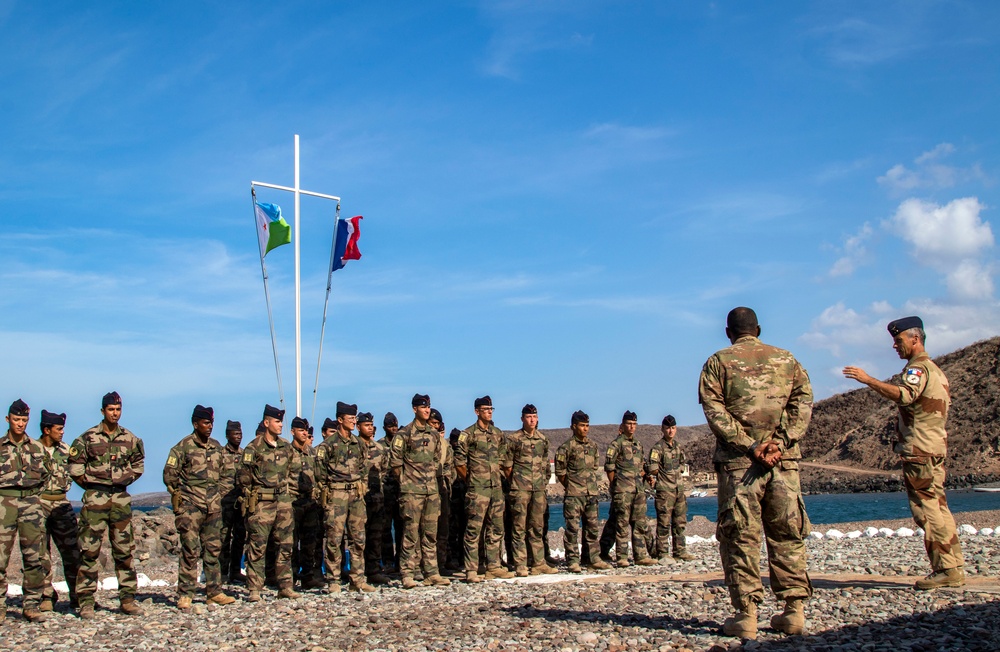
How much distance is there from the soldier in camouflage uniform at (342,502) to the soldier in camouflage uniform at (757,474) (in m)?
6.36

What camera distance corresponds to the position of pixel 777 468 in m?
6.37

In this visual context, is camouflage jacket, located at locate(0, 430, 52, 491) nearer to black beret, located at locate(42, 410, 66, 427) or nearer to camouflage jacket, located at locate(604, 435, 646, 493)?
black beret, located at locate(42, 410, 66, 427)

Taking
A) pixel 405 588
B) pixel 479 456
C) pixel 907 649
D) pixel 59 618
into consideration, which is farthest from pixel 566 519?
pixel 907 649

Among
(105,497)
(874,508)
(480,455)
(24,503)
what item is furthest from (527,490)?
(874,508)

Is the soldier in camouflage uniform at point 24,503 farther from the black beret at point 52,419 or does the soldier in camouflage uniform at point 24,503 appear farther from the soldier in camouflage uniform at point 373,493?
the soldier in camouflage uniform at point 373,493

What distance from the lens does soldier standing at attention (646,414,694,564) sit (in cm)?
1462

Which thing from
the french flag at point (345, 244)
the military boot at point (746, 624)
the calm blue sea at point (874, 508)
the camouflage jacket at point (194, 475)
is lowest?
the calm blue sea at point (874, 508)

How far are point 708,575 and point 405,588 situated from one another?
13.2ft

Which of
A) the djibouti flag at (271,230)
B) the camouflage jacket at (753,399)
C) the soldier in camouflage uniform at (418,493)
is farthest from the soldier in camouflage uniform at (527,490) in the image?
the djibouti flag at (271,230)

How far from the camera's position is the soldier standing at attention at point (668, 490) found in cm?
1462

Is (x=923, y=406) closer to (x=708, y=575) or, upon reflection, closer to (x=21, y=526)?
(x=708, y=575)

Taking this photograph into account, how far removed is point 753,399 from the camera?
6492mm

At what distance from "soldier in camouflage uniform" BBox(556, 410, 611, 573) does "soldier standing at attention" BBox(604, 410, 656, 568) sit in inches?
15.9

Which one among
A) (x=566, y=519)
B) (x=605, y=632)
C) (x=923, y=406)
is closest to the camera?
(x=605, y=632)
